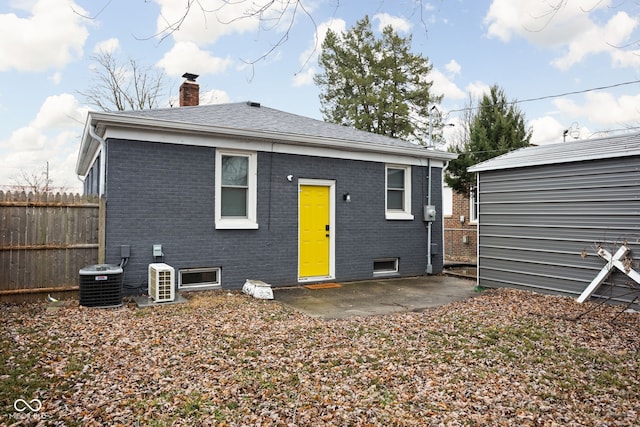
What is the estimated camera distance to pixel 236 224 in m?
8.56

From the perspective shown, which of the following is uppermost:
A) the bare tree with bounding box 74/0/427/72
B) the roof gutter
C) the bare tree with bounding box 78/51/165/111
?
the bare tree with bounding box 78/51/165/111

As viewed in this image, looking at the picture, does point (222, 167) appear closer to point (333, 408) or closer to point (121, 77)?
point (333, 408)

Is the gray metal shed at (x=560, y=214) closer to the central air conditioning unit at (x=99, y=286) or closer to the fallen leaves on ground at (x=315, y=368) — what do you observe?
the fallen leaves on ground at (x=315, y=368)

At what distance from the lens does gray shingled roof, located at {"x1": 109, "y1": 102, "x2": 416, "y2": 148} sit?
27.0 ft

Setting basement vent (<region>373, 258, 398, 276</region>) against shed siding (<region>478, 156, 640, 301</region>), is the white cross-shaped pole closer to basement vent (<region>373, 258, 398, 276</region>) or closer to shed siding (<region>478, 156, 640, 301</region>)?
shed siding (<region>478, 156, 640, 301</region>)

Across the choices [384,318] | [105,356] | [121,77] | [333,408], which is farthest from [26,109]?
[333,408]

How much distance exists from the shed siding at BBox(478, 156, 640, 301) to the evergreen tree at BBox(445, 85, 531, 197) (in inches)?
292

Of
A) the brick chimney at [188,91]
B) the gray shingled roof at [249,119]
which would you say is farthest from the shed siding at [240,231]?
the brick chimney at [188,91]

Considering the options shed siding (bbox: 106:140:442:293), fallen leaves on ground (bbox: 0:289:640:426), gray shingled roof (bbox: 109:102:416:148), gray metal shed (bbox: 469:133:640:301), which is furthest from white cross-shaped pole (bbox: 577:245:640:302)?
gray shingled roof (bbox: 109:102:416:148)

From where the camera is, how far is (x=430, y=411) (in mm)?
3322

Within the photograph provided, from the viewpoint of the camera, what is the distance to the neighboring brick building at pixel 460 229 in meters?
17.0

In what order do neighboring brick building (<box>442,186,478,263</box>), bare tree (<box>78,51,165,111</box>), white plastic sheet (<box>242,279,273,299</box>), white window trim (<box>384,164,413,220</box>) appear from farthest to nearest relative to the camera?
bare tree (<box>78,51,165,111</box>), neighboring brick building (<box>442,186,478,263</box>), white window trim (<box>384,164,413,220</box>), white plastic sheet (<box>242,279,273,299</box>)

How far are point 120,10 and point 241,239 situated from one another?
5630 millimetres

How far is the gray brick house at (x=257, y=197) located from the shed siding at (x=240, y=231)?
0.8 inches
